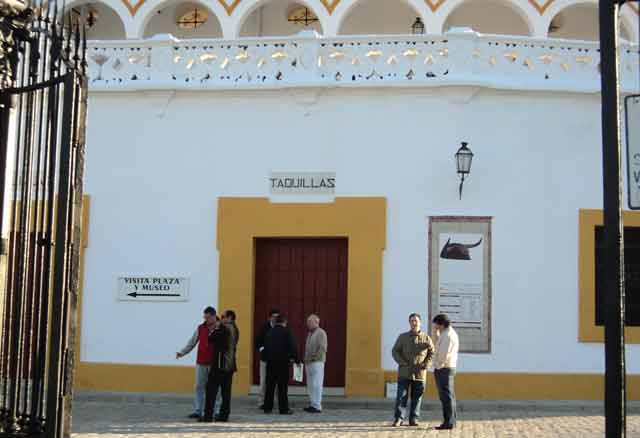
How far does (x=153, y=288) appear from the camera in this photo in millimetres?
17500

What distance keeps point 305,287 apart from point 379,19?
635 cm

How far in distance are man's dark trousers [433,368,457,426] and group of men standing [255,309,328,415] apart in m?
2.38

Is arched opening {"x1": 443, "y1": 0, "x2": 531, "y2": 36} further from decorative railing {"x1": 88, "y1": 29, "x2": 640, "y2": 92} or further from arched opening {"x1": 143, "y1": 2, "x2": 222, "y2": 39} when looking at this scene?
arched opening {"x1": 143, "y1": 2, "x2": 222, "y2": 39}

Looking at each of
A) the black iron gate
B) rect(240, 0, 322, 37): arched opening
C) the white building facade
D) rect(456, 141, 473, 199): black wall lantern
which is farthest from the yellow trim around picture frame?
the black iron gate

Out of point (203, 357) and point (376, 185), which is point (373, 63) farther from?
point (203, 357)

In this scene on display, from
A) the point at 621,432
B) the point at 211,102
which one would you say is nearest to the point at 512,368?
the point at 211,102

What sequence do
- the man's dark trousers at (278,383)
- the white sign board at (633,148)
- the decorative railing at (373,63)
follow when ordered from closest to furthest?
the white sign board at (633,148) → the man's dark trousers at (278,383) → the decorative railing at (373,63)

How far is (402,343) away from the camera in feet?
48.0

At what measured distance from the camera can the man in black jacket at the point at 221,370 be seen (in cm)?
1436

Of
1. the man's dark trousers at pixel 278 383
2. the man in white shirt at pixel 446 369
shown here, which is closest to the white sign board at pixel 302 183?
the man's dark trousers at pixel 278 383

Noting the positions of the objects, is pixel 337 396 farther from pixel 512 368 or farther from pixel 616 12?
pixel 616 12

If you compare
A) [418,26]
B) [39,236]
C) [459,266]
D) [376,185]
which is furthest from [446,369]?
[418,26]

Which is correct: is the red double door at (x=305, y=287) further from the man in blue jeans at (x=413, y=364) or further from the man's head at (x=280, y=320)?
the man in blue jeans at (x=413, y=364)

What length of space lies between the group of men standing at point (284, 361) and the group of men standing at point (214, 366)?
1051 millimetres
